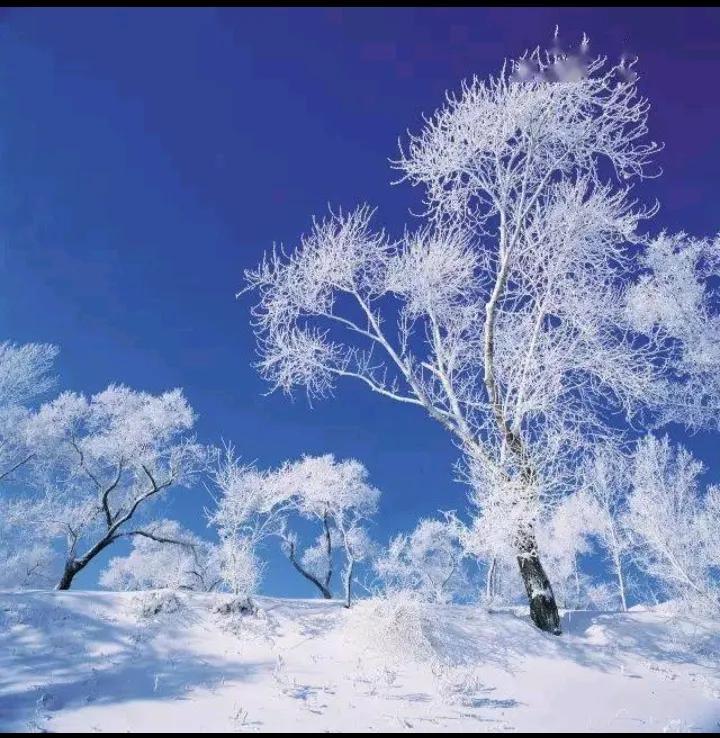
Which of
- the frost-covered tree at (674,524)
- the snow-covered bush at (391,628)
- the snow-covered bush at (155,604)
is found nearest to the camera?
the snow-covered bush at (391,628)

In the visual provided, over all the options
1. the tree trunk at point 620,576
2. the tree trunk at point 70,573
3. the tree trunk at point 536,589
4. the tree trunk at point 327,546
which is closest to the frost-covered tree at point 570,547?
the tree trunk at point 620,576

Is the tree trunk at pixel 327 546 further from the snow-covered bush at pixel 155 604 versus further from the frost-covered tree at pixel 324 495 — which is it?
the snow-covered bush at pixel 155 604

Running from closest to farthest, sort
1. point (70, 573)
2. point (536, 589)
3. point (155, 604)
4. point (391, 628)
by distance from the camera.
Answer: point (391, 628)
point (155, 604)
point (536, 589)
point (70, 573)

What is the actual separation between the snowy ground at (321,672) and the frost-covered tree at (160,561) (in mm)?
16796

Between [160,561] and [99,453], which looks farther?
[160,561]

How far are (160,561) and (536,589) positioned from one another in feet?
95.8

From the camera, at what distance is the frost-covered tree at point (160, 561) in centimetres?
2531

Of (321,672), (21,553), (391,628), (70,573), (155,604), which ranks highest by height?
(21,553)

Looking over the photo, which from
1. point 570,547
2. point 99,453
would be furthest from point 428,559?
point 99,453

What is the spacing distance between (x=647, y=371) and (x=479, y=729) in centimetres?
777

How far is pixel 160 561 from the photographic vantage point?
1262 inches

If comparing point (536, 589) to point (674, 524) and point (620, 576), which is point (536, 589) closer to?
point (674, 524)

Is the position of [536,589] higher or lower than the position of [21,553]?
lower

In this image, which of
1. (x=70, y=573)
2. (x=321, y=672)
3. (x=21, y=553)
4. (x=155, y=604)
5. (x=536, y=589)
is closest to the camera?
(x=321, y=672)
